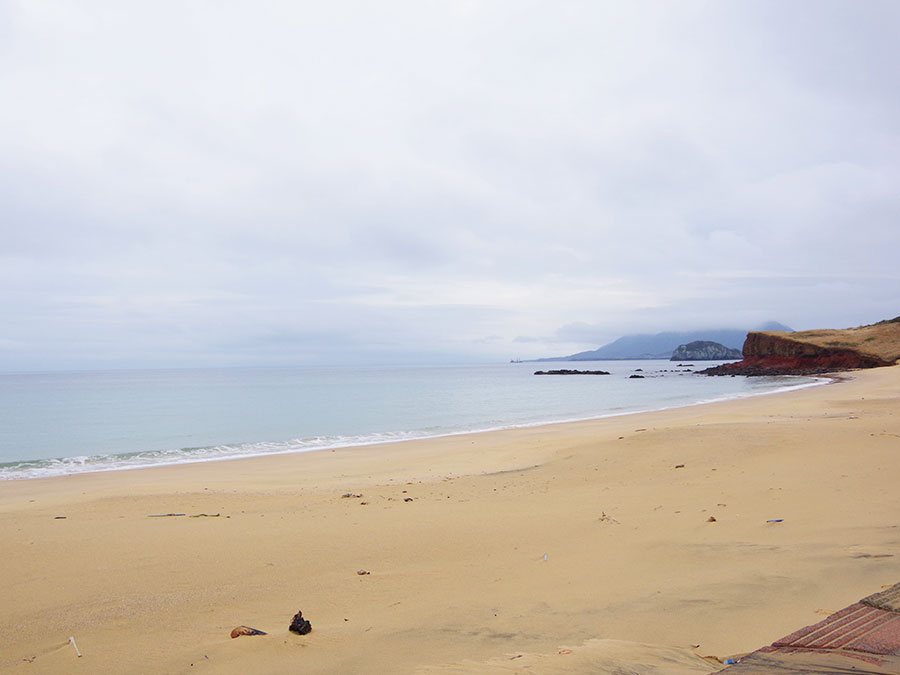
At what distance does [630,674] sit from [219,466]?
1373 centimetres

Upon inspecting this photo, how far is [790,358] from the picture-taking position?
7256cm

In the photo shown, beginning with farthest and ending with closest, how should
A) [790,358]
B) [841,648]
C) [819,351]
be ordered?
[790,358]
[819,351]
[841,648]

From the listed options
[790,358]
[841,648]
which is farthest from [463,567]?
[790,358]

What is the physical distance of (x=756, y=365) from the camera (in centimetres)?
7712

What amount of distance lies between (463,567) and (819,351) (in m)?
79.3

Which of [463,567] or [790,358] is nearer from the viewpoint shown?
[463,567]

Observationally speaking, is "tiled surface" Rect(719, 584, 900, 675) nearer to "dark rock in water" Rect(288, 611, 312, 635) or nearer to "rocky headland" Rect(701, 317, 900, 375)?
"dark rock in water" Rect(288, 611, 312, 635)

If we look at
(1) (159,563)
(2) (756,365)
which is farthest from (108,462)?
(2) (756,365)

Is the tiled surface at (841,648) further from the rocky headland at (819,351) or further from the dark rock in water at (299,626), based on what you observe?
the rocky headland at (819,351)

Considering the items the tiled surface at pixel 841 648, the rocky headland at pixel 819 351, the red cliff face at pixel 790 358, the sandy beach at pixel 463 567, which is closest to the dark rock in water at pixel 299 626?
the sandy beach at pixel 463 567

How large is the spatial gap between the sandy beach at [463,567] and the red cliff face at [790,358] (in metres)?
67.3

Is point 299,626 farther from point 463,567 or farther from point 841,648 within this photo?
point 841,648

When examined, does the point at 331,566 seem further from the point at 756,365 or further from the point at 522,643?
the point at 756,365

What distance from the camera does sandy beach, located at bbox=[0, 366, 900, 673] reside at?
3385 mm
